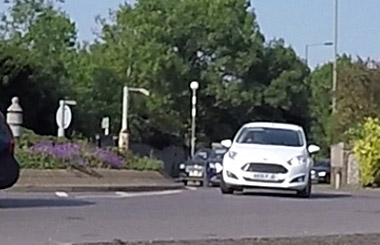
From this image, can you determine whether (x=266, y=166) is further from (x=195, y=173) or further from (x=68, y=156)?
(x=195, y=173)

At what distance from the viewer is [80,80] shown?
6912 cm

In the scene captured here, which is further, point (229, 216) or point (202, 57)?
point (202, 57)

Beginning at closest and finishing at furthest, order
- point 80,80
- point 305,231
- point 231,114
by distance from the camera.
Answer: point 305,231 < point 80,80 < point 231,114

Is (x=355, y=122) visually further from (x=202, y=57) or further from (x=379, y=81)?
(x=202, y=57)

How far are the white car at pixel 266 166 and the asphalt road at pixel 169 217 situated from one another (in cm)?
61

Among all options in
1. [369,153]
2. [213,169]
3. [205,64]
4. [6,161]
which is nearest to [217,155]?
[213,169]

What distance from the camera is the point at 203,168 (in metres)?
41.5

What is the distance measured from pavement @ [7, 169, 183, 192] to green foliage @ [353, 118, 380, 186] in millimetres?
11377

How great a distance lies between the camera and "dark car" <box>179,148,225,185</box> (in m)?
40.1

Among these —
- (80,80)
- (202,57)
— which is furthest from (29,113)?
(202,57)

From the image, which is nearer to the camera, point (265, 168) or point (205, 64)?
point (265, 168)

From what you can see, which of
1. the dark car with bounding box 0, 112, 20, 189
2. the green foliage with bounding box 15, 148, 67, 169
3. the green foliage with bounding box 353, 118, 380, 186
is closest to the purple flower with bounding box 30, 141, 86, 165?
the green foliage with bounding box 15, 148, 67, 169

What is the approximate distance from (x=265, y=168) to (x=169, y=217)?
6746mm

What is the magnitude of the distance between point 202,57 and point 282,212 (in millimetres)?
55987
